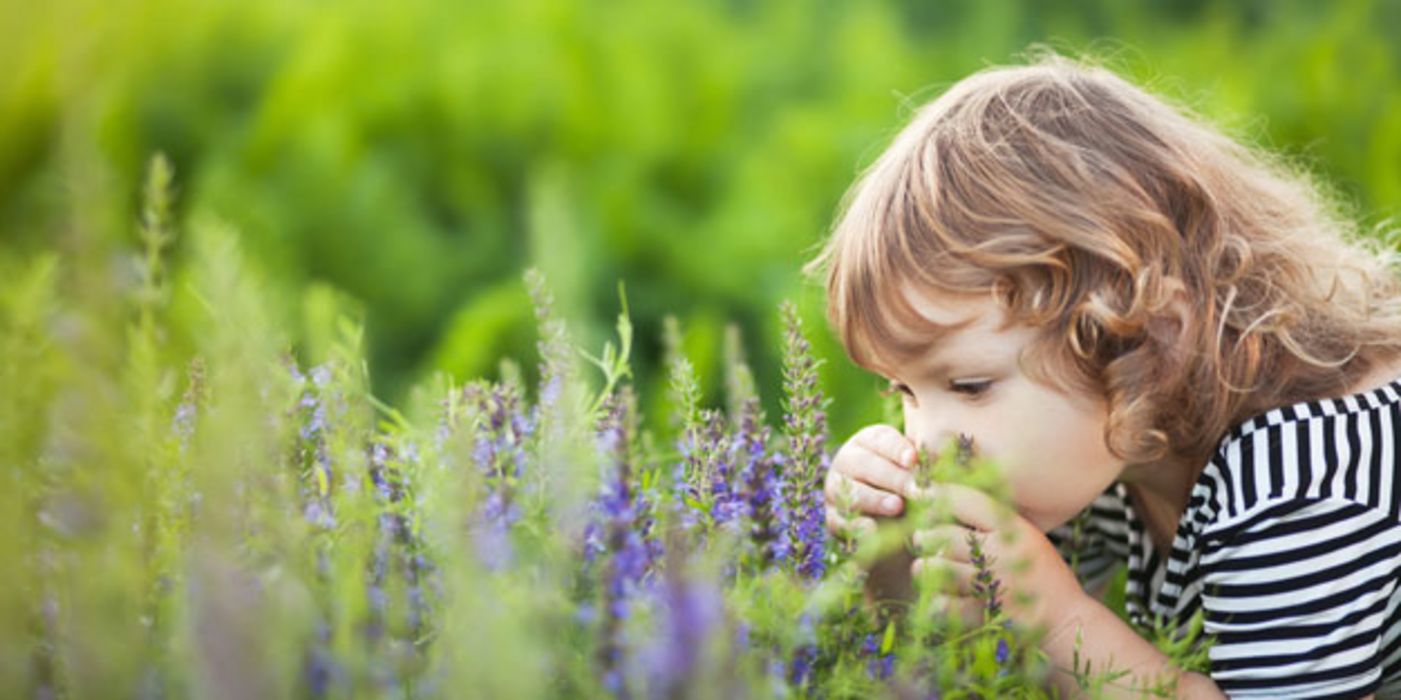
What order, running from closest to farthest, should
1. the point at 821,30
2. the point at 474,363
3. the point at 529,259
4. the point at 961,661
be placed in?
the point at 961,661, the point at 474,363, the point at 529,259, the point at 821,30

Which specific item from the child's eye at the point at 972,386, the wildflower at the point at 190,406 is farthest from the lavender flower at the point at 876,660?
the wildflower at the point at 190,406

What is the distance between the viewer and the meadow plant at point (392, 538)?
1.22m

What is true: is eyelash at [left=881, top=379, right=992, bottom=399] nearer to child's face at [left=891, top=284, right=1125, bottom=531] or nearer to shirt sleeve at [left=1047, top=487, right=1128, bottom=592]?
child's face at [left=891, top=284, right=1125, bottom=531]

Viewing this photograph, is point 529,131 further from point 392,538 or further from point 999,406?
point 392,538

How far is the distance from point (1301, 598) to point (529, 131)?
10.0 ft

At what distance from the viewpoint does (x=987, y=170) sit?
2.25 m

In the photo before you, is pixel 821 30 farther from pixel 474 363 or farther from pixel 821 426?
pixel 821 426

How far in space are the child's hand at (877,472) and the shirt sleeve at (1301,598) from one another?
17.1 inches

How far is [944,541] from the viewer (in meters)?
1.49

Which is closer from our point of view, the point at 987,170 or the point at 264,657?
the point at 264,657

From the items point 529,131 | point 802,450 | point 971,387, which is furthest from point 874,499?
point 529,131

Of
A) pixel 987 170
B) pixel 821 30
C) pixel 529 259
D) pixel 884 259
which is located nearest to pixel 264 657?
pixel 884 259

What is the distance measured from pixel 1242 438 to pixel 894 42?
3.11 metres

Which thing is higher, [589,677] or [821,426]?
[821,426]
